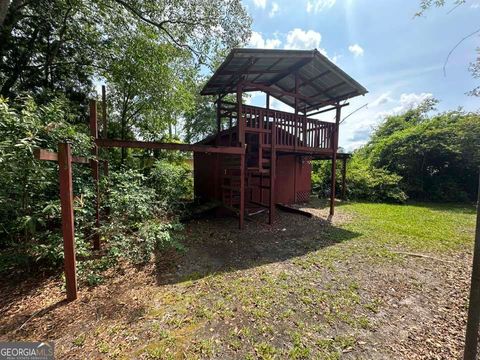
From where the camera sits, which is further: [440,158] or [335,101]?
[440,158]

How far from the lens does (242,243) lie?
5566 millimetres

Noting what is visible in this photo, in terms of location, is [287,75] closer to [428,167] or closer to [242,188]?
[242,188]

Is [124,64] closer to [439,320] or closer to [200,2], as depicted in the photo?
[200,2]

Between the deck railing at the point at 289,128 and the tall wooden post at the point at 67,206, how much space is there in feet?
14.8

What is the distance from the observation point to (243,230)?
6535 millimetres

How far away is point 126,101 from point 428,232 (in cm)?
1307

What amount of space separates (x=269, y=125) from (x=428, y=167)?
1290 centimetres

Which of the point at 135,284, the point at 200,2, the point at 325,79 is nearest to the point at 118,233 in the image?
the point at 135,284

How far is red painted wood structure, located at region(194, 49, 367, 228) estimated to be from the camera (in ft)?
21.0

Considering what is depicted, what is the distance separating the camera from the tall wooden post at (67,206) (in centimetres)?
290

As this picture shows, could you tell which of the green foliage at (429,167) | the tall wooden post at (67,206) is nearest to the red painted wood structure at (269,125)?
the tall wooden post at (67,206)

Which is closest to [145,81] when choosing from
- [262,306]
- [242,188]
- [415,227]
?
[242,188]

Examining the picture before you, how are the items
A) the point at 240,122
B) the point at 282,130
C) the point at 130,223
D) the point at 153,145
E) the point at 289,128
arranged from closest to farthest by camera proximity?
the point at 130,223
the point at 153,145
the point at 240,122
the point at 282,130
the point at 289,128

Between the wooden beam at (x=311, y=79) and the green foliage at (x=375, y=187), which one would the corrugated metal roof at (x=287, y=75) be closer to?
the wooden beam at (x=311, y=79)
